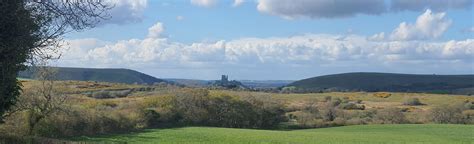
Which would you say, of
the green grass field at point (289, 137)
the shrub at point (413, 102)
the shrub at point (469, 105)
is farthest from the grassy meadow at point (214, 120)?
the shrub at point (413, 102)

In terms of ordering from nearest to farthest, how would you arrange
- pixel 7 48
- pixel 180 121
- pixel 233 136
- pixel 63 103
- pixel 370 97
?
pixel 7 48, pixel 63 103, pixel 233 136, pixel 180 121, pixel 370 97

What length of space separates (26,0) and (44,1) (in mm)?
332

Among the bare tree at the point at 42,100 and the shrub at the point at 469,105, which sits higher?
the bare tree at the point at 42,100

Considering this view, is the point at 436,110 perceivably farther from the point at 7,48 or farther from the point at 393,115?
the point at 7,48

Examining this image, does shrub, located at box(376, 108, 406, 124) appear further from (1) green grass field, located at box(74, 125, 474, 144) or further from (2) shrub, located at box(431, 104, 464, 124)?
(1) green grass field, located at box(74, 125, 474, 144)

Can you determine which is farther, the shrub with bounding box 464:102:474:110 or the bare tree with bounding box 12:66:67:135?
the shrub with bounding box 464:102:474:110

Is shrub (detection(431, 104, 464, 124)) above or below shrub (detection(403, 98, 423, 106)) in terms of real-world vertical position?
below

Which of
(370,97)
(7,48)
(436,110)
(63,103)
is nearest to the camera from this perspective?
(7,48)

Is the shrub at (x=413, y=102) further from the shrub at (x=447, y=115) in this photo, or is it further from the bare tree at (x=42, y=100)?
the bare tree at (x=42, y=100)

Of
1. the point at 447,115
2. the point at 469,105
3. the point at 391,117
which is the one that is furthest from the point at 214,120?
the point at 469,105

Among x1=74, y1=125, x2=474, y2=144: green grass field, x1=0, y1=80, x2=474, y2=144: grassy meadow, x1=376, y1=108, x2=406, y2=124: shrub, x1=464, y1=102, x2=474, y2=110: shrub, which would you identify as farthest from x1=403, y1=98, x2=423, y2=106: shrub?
x1=74, y1=125, x2=474, y2=144: green grass field

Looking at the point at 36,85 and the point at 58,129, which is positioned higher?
the point at 36,85

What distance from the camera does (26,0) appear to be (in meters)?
9.89

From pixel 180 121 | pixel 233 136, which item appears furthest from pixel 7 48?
pixel 180 121
